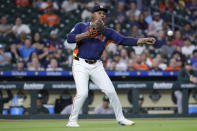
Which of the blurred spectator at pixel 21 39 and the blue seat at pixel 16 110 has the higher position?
the blurred spectator at pixel 21 39

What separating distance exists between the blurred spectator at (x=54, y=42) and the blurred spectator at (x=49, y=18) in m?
1.04

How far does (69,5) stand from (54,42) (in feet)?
8.06

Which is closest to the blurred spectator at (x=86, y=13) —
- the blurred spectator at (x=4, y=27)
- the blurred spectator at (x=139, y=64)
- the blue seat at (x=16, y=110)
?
the blurred spectator at (x=4, y=27)

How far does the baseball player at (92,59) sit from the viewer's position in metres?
7.13

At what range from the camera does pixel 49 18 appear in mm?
14438

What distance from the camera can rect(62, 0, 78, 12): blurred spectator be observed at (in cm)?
1521

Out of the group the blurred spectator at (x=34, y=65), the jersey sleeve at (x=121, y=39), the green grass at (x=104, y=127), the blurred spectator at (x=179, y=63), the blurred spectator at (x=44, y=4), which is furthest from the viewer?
the blurred spectator at (x=44, y=4)

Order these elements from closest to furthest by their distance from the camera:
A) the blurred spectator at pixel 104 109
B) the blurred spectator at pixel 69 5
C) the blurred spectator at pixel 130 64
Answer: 1. the blurred spectator at pixel 104 109
2. the blurred spectator at pixel 130 64
3. the blurred spectator at pixel 69 5

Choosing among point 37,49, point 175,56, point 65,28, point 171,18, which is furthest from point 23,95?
point 171,18

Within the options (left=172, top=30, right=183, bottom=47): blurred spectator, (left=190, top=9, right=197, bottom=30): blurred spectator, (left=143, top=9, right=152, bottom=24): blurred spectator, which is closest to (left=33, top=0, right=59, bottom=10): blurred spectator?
(left=143, top=9, right=152, bottom=24): blurred spectator

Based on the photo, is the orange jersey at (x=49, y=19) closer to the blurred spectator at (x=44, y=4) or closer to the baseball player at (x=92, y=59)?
the blurred spectator at (x=44, y=4)

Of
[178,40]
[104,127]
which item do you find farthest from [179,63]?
[104,127]

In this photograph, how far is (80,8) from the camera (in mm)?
15359

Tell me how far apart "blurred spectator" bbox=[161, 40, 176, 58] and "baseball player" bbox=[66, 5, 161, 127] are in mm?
6100
